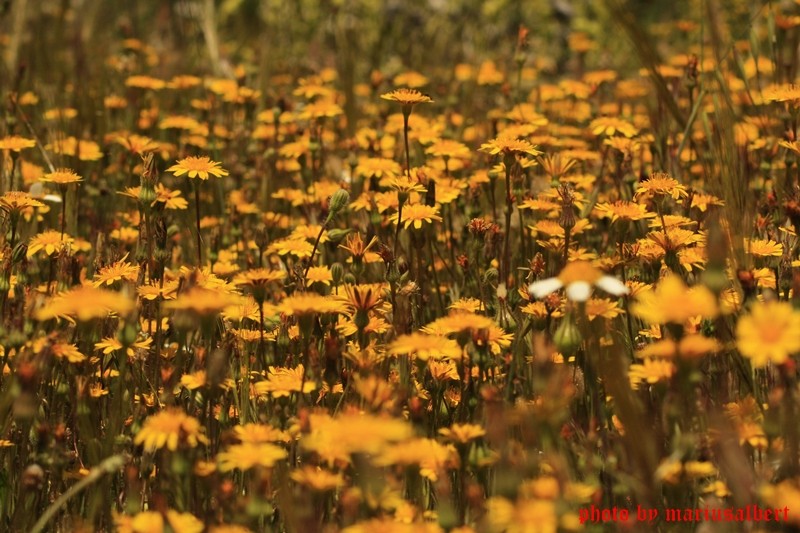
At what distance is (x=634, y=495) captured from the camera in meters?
1.79

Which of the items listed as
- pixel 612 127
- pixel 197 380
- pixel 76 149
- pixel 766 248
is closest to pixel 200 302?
pixel 197 380

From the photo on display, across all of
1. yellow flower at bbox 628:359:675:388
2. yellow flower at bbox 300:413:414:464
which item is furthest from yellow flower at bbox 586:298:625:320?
yellow flower at bbox 300:413:414:464

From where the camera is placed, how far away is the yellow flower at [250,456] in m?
1.51

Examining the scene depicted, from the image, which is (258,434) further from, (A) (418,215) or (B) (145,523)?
(A) (418,215)

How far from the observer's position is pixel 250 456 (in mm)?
1527

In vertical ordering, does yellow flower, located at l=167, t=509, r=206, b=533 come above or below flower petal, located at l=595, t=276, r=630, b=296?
below

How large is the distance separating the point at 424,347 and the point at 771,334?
626 millimetres

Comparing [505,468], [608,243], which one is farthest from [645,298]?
[608,243]

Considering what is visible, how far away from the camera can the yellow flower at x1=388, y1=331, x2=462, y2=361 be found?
1778 millimetres

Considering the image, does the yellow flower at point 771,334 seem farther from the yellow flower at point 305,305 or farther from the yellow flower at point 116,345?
the yellow flower at point 116,345

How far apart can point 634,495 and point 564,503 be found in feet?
1.74

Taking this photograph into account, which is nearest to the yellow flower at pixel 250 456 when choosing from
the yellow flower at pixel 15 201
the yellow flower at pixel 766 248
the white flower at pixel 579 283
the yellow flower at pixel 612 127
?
the white flower at pixel 579 283

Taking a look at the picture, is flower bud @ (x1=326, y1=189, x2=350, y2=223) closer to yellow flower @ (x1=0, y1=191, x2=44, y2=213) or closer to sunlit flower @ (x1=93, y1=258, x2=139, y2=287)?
sunlit flower @ (x1=93, y1=258, x2=139, y2=287)

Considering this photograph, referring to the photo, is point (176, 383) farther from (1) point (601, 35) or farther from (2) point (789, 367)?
(1) point (601, 35)
